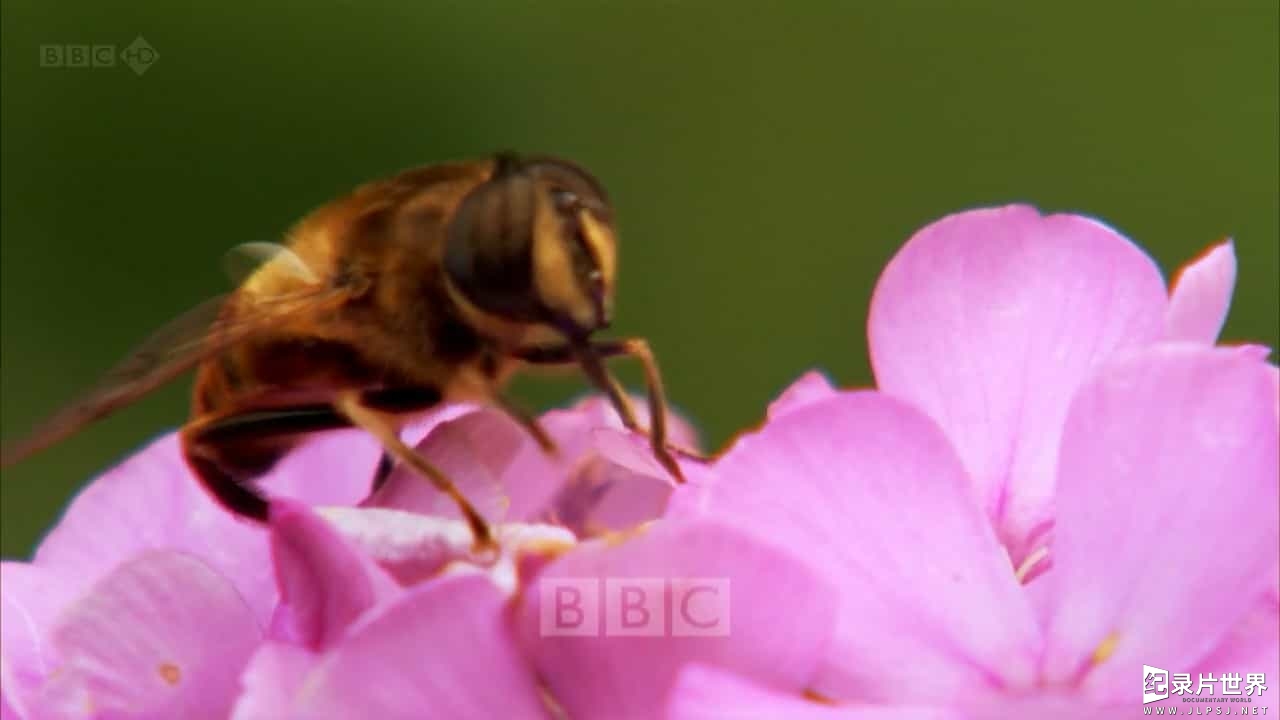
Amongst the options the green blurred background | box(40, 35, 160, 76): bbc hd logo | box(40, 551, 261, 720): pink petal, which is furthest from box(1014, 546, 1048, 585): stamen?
the green blurred background

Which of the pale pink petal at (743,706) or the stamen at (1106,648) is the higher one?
the pale pink petal at (743,706)

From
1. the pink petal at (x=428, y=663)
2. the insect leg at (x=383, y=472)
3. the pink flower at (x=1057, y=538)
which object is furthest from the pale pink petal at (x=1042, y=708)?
the insect leg at (x=383, y=472)

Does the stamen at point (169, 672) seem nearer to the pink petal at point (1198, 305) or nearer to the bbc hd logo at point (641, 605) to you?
the bbc hd logo at point (641, 605)

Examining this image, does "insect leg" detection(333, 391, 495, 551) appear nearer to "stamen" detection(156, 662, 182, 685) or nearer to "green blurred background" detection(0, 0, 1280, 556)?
"stamen" detection(156, 662, 182, 685)

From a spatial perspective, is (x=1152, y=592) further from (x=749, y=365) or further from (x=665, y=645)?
(x=749, y=365)

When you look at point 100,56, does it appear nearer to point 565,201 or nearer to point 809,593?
point 565,201

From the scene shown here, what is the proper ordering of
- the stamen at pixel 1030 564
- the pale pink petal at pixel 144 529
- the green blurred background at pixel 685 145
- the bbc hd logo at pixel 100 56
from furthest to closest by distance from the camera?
the green blurred background at pixel 685 145 → the bbc hd logo at pixel 100 56 → the pale pink petal at pixel 144 529 → the stamen at pixel 1030 564

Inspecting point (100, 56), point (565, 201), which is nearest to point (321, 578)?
point (565, 201)

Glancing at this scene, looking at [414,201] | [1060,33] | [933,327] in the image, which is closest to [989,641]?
[933,327]
